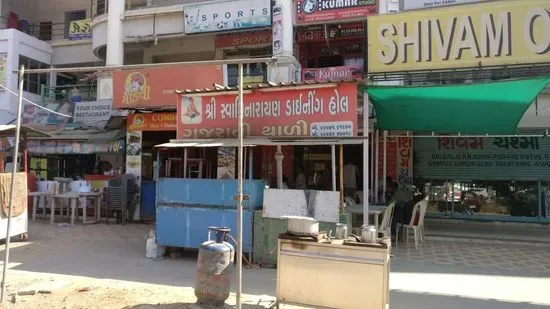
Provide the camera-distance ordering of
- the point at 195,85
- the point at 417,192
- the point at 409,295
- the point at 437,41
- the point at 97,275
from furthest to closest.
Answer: the point at 417,192, the point at 195,85, the point at 437,41, the point at 97,275, the point at 409,295

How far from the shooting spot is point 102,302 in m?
6.05

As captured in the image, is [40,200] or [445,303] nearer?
[445,303]

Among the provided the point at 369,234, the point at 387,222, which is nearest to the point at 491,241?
the point at 387,222

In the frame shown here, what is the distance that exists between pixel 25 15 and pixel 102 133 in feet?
44.1

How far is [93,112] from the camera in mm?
16938

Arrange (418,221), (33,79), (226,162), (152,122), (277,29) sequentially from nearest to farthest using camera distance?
(226,162)
(418,221)
(152,122)
(277,29)
(33,79)

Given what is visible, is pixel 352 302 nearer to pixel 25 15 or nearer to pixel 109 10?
pixel 109 10

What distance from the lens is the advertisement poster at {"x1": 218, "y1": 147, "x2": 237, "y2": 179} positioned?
899cm

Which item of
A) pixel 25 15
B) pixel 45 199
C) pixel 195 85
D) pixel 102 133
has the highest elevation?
pixel 25 15

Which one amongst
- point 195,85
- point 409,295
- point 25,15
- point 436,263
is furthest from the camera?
point 25,15

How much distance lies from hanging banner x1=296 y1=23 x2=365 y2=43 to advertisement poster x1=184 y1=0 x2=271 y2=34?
1786 millimetres

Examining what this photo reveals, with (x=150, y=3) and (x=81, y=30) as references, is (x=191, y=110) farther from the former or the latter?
(x=81, y=30)

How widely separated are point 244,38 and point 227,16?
1.87 m

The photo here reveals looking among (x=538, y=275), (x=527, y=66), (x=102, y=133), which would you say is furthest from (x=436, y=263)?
(x=102, y=133)
